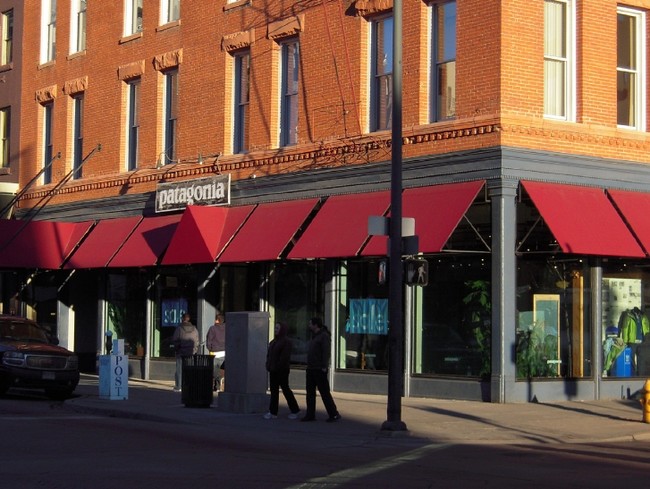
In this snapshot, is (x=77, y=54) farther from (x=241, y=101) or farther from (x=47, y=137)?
(x=241, y=101)

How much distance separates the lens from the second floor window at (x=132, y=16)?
34688 millimetres

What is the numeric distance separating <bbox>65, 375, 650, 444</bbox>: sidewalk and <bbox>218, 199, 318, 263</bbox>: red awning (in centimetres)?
378

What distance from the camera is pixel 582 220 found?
905 inches

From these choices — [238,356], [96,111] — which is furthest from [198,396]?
[96,111]

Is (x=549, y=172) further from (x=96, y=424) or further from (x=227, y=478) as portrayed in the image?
(x=227, y=478)

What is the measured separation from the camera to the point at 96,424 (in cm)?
1962

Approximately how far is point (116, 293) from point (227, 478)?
2260 cm

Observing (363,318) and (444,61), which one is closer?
(444,61)

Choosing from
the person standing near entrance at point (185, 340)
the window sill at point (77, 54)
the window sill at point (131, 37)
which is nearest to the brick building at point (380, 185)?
the window sill at point (131, 37)

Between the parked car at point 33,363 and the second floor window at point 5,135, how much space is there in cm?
1554

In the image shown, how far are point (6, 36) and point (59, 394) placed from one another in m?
19.5

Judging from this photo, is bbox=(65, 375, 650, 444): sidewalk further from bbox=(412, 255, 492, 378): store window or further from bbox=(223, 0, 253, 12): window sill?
bbox=(223, 0, 253, 12): window sill

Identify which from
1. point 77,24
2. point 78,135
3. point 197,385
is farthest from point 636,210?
point 77,24

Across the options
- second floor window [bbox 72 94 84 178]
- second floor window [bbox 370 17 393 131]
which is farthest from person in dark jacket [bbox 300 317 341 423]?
second floor window [bbox 72 94 84 178]
